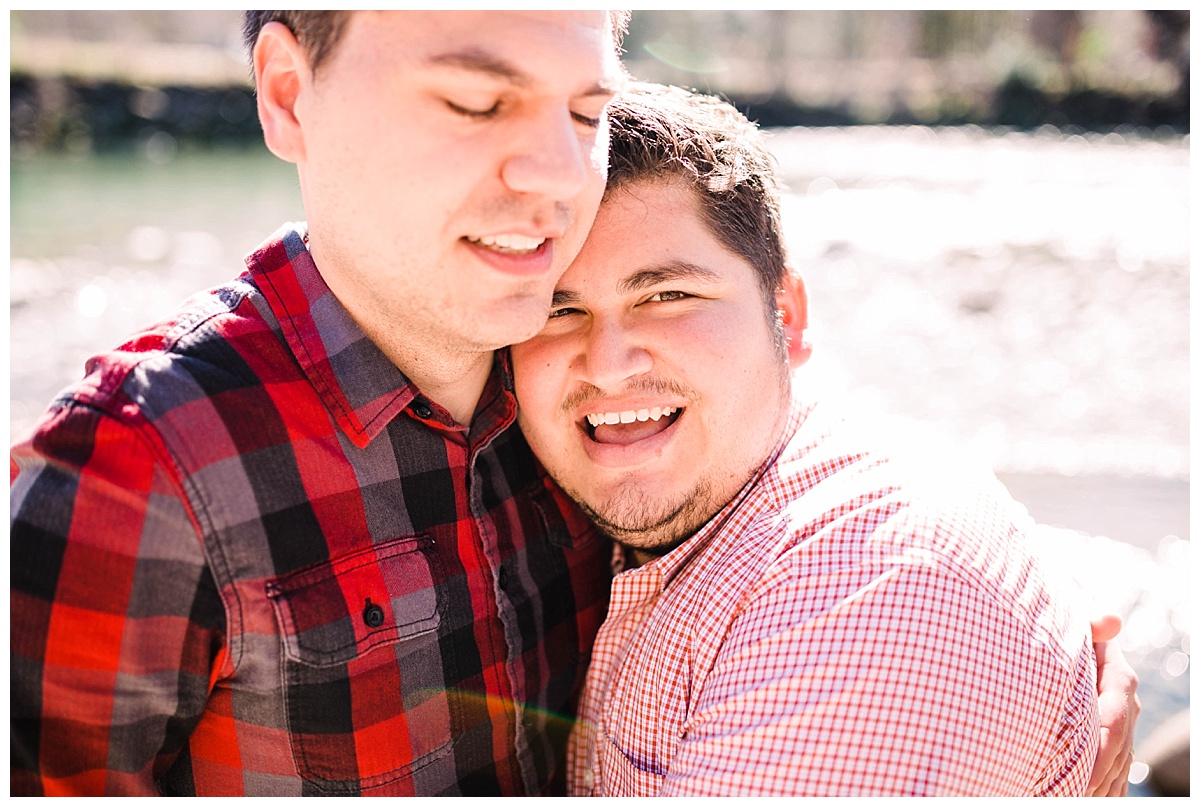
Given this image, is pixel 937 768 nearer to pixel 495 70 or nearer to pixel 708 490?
pixel 708 490

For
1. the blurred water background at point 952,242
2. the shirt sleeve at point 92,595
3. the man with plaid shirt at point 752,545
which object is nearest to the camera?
the shirt sleeve at point 92,595

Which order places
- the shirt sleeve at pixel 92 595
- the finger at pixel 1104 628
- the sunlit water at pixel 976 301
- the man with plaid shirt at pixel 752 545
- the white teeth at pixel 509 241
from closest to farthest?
1. the shirt sleeve at pixel 92 595
2. the man with plaid shirt at pixel 752 545
3. the white teeth at pixel 509 241
4. the finger at pixel 1104 628
5. the sunlit water at pixel 976 301

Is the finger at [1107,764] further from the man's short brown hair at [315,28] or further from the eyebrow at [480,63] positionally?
the man's short brown hair at [315,28]

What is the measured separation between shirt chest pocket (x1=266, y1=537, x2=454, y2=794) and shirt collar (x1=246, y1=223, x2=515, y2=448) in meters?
0.25

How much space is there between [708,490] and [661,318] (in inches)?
14.9

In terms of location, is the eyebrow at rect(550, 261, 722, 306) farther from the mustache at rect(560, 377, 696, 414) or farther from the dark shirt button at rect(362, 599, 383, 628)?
the dark shirt button at rect(362, 599, 383, 628)

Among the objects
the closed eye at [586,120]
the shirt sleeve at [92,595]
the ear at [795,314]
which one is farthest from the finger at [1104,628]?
the shirt sleeve at [92,595]

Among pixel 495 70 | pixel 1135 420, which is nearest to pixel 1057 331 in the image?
pixel 1135 420

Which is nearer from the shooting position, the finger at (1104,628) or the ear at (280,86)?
the ear at (280,86)

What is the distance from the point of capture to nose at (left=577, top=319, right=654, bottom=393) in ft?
6.88

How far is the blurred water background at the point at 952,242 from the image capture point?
19.1 feet

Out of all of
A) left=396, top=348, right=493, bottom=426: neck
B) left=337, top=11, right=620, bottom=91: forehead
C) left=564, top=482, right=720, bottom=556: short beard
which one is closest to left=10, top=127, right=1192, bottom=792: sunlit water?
left=564, top=482, right=720, bottom=556: short beard

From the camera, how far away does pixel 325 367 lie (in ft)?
6.23

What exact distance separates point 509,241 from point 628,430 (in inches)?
22.1
